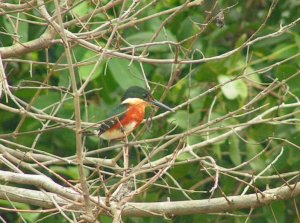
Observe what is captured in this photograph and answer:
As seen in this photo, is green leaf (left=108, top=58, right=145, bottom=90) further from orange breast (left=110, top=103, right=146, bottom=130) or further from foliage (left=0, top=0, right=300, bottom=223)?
orange breast (left=110, top=103, right=146, bottom=130)

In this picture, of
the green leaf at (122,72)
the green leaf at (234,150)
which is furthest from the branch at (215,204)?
the green leaf at (234,150)

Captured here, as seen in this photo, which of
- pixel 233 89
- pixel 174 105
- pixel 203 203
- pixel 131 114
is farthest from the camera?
pixel 174 105

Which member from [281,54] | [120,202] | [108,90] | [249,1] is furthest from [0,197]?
[249,1]

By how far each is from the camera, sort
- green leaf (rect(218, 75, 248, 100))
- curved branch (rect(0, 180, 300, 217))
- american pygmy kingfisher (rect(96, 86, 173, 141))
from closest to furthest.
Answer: curved branch (rect(0, 180, 300, 217))
american pygmy kingfisher (rect(96, 86, 173, 141))
green leaf (rect(218, 75, 248, 100))

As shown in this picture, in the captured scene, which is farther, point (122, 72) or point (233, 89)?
point (233, 89)

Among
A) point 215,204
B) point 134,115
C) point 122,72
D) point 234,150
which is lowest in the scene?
point 234,150

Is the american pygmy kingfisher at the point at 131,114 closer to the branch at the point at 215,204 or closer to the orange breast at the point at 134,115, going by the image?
the orange breast at the point at 134,115

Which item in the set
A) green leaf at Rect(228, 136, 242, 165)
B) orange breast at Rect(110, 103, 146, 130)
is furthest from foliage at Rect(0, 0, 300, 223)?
orange breast at Rect(110, 103, 146, 130)

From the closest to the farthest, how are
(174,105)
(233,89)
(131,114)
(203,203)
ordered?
(203,203), (131,114), (233,89), (174,105)

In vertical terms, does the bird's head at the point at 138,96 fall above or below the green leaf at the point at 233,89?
above

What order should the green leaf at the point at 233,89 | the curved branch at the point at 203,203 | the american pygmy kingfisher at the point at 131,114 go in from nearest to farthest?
the curved branch at the point at 203,203 < the american pygmy kingfisher at the point at 131,114 < the green leaf at the point at 233,89

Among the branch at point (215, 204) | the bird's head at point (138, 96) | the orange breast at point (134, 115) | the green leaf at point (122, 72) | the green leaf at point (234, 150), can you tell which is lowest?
the green leaf at point (234, 150)

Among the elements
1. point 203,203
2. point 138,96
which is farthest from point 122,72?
point 203,203

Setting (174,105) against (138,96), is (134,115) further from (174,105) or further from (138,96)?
(174,105)
